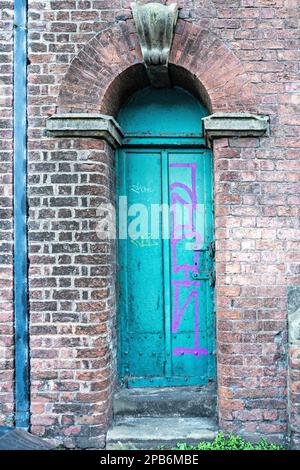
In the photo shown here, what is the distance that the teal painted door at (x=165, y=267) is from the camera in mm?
3902

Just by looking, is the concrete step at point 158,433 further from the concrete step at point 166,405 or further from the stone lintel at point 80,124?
the stone lintel at point 80,124

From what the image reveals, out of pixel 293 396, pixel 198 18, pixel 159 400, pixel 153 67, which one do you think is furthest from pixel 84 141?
pixel 293 396

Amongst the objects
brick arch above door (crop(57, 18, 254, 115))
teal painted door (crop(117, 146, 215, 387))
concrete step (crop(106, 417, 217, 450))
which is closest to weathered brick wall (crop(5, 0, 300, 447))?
brick arch above door (crop(57, 18, 254, 115))

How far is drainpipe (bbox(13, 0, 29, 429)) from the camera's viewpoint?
3533 mm

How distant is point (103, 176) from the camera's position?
142 inches

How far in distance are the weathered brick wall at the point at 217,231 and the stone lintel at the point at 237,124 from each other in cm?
9

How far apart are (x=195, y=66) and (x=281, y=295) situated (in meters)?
1.94

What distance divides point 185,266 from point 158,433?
137cm

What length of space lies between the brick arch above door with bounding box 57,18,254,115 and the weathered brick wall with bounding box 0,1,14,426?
45cm

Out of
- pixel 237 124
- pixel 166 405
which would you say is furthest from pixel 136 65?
pixel 166 405

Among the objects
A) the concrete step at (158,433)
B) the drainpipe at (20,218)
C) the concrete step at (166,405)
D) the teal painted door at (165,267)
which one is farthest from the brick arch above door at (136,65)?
the concrete step at (158,433)

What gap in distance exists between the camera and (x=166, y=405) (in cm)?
376

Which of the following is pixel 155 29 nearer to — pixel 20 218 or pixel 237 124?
pixel 237 124

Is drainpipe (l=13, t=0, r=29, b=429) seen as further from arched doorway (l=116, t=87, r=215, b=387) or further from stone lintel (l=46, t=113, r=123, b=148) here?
arched doorway (l=116, t=87, r=215, b=387)
